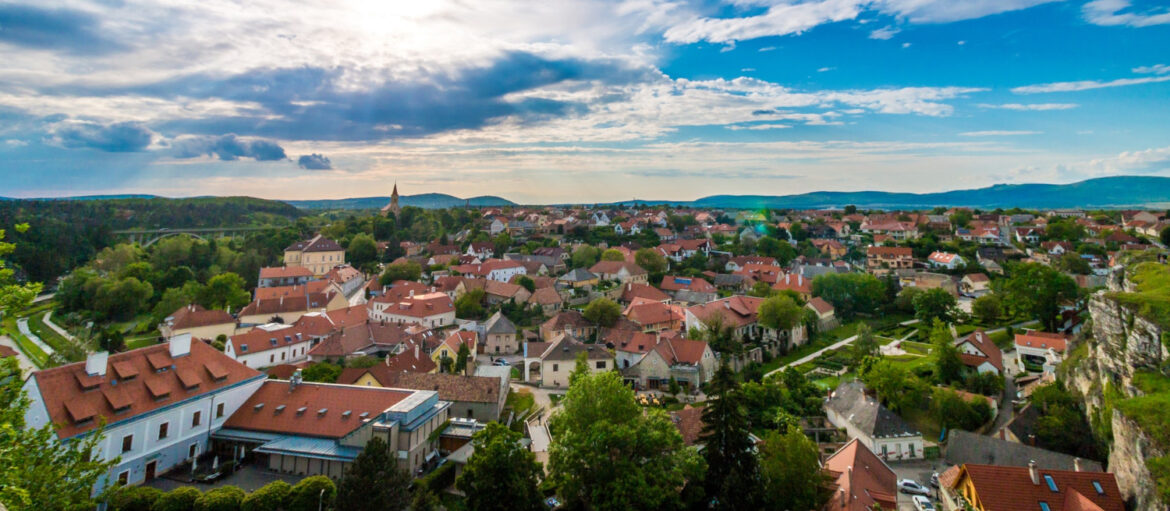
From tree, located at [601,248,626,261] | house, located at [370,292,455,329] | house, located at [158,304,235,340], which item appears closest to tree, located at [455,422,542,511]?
house, located at [370,292,455,329]

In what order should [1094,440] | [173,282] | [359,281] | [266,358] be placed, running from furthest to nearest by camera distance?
1. [359,281]
2. [173,282]
3. [266,358]
4. [1094,440]

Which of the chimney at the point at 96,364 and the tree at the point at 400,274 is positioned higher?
the chimney at the point at 96,364

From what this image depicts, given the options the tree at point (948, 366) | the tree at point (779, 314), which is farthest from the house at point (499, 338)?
the tree at point (948, 366)

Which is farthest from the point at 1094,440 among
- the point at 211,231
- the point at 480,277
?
the point at 211,231

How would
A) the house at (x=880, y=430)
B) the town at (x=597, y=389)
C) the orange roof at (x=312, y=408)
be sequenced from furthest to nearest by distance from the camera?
the house at (x=880, y=430) < the orange roof at (x=312, y=408) < the town at (x=597, y=389)

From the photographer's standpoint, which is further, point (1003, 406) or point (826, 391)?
point (826, 391)

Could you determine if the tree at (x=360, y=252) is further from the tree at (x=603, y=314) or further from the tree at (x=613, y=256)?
the tree at (x=603, y=314)

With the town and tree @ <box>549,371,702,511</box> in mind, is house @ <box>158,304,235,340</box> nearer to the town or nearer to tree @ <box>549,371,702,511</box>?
the town

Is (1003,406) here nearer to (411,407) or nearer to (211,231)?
(411,407)
